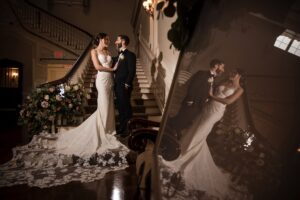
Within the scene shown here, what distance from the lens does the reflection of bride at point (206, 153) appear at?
27.8 inches

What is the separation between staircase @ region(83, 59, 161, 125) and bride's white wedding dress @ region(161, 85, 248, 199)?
4.48m

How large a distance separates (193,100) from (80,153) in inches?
113

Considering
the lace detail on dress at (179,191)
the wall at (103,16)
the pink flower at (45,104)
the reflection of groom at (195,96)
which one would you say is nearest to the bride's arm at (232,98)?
the reflection of groom at (195,96)

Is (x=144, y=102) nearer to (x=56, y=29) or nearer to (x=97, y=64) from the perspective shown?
(x=97, y=64)

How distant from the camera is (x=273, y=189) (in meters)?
0.53

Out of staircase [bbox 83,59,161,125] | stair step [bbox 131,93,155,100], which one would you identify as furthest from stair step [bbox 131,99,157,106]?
stair step [bbox 131,93,155,100]

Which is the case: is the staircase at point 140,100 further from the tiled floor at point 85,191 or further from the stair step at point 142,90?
the tiled floor at point 85,191

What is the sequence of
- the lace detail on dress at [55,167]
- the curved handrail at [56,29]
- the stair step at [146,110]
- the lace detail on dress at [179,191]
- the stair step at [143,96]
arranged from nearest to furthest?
the lace detail on dress at [179,191] → the lace detail on dress at [55,167] → the stair step at [146,110] → the stair step at [143,96] → the curved handrail at [56,29]

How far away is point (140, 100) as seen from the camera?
19.7ft

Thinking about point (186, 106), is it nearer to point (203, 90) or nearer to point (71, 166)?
point (203, 90)

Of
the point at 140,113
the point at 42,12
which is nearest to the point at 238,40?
the point at 140,113

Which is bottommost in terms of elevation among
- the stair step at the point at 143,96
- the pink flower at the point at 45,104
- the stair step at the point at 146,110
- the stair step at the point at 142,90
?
the stair step at the point at 146,110

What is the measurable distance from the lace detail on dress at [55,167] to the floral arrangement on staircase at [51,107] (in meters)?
0.68

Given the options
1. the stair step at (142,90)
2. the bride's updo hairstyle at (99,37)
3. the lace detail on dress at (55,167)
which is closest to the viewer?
the lace detail on dress at (55,167)
